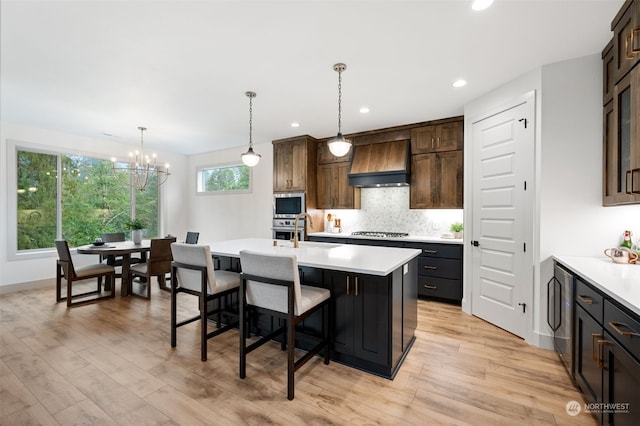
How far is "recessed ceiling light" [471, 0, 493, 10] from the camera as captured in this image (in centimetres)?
181

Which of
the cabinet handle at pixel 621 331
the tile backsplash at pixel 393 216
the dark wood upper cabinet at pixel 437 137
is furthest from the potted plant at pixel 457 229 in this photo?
the cabinet handle at pixel 621 331

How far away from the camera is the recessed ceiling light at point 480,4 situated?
181 cm

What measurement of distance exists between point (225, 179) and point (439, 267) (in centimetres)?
487

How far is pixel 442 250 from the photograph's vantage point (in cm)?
389

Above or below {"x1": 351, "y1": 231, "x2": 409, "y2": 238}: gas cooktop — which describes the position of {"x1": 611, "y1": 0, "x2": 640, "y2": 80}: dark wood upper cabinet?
above

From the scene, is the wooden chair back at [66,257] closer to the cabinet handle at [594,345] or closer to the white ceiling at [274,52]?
the white ceiling at [274,52]

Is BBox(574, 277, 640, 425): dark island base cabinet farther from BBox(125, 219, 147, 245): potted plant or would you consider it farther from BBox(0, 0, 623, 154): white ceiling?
BBox(125, 219, 147, 245): potted plant

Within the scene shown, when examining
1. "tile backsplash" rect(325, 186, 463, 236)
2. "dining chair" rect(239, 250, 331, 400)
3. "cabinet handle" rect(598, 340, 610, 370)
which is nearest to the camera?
"cabinet handle" rect(598, 340, 610, 370)

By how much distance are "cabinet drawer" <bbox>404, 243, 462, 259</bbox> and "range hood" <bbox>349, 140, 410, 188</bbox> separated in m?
1.01

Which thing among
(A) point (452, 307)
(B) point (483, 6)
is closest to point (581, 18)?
(B) point (483, 6)

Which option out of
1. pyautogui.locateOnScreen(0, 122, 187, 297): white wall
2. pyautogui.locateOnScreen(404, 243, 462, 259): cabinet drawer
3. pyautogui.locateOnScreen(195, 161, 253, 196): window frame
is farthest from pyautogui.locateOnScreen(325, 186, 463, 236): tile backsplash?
pyautogui.locateOnScreen(0, 122, 187, 297): white wall

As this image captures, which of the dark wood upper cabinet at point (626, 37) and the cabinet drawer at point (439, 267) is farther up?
the dark wood upper cabinet at point (626, 37)

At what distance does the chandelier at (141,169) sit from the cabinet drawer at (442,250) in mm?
4125

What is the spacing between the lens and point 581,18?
2.01m
